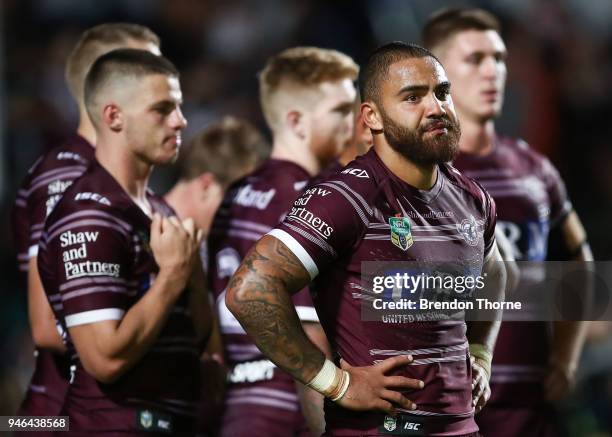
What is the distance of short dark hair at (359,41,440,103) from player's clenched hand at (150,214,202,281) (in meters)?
0.99

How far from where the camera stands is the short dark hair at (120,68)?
15.9ft

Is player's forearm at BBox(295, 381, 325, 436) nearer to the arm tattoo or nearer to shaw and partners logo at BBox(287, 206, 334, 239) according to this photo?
the arm tattoo

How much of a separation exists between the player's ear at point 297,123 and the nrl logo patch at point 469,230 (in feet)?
5.96

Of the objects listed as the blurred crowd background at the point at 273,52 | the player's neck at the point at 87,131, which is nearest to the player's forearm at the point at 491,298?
the player's neck at the point at 87,131

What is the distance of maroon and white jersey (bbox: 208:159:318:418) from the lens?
536 centimetres

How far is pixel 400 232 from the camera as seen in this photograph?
3863mm

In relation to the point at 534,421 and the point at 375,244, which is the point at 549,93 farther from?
the point at 375,244

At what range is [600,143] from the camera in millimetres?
9758

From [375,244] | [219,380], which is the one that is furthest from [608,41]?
[375,244]

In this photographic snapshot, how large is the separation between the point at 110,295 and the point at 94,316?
0.10m

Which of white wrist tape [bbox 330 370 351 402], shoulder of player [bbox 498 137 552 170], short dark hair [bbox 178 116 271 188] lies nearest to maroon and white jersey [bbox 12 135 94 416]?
short dark hair [bbox 178 116 271 188]

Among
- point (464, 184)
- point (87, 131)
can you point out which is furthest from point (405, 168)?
point (87, 131)

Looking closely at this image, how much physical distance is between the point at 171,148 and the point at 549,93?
5.91 m

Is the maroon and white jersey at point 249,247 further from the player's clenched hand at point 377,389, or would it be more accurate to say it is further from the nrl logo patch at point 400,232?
the player's clenched hand at point 377,389
